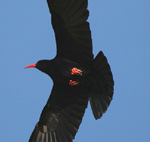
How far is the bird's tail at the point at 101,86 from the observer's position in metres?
8.70

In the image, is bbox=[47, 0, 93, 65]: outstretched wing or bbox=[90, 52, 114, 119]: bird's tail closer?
Result: bbox=[47, 0, 93, 65]: outstretched wing

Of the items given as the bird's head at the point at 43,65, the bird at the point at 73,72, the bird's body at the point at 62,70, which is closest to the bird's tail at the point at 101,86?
the bird at the point at 73,72

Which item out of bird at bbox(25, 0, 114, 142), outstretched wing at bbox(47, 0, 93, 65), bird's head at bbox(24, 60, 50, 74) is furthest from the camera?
bird's head at bbox(24, 60, 50, 74)

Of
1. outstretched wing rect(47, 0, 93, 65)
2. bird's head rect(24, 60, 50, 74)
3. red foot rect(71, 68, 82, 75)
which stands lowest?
bird's head rect(24, 60, 50, 74)

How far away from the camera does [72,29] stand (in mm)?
8781

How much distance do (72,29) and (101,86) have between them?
51.9 inches

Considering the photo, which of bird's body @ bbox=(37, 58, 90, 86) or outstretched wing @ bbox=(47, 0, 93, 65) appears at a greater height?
outstretched wing @ bbox=(47, 0, 93, 65)

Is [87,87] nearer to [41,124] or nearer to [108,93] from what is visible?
[108,93]

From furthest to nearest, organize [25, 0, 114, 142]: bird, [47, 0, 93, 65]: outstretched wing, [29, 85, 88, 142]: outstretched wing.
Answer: [29, 85, 88, 142]: outstretched wing < [25, 0, 114, 142]: bird < [47, 0, 93, 65]: outstretched wing

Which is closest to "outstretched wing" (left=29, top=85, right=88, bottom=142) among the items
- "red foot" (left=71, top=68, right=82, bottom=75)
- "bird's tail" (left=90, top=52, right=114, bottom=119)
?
"bird's tail" (left=90, top=52, right=114, bottom=119)

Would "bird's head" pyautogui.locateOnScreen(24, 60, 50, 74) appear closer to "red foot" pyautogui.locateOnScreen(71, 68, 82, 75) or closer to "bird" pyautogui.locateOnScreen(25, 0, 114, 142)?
"bird" pyautogui.locateOnScreen(25, 0, 114, 142)

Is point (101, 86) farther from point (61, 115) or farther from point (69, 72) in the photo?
point (61, 115)

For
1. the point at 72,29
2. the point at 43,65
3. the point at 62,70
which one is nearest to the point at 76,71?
the point at 62,70

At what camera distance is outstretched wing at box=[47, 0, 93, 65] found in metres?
8.51
